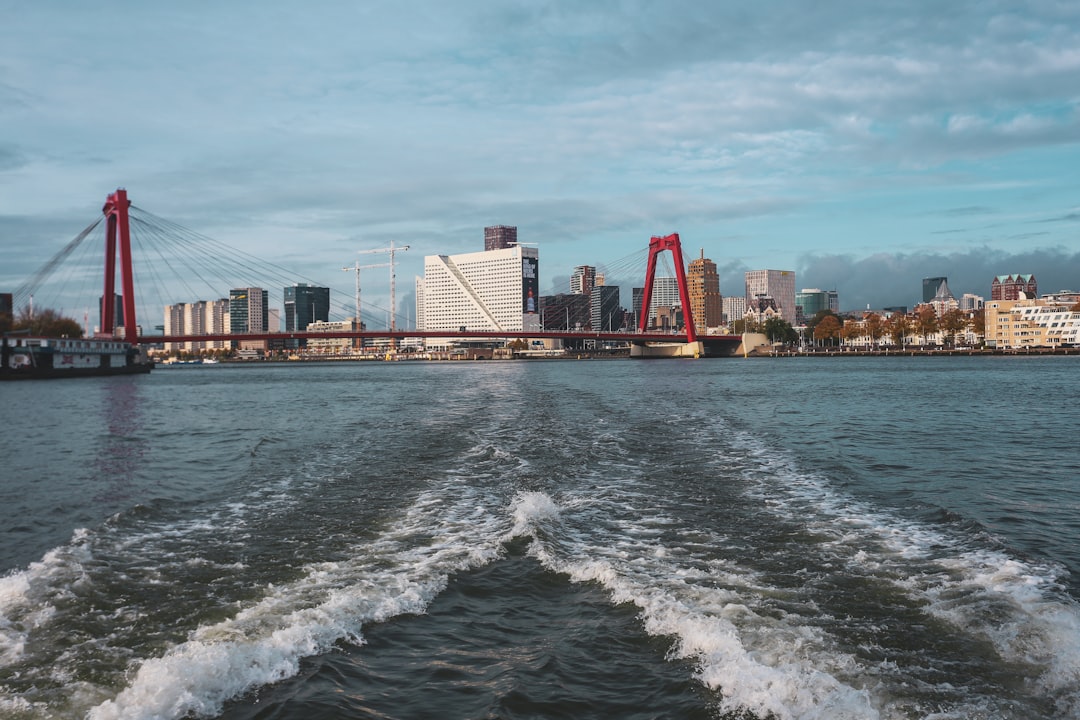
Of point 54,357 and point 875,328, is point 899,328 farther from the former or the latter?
point 54,357

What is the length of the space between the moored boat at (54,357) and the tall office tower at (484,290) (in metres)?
102

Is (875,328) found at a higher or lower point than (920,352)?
higher

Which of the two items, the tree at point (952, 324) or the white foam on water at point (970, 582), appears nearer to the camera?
the white foam on water at point (970, 582)

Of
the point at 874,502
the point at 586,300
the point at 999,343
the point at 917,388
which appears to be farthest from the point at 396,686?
the point at 586,300

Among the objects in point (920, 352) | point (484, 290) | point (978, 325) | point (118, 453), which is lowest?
point (920, 352)

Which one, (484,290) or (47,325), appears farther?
(484,290)

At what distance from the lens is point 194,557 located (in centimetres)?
632

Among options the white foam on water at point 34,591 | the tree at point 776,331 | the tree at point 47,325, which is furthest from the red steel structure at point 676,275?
the white foam on water at point 34,591

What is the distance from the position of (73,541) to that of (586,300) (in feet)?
591

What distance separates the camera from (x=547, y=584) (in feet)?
18.0

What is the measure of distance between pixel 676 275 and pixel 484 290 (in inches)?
3812

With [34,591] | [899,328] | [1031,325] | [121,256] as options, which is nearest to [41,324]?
[121,256]

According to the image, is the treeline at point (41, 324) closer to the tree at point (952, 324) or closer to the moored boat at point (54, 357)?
the moored boat at point (54, 357)

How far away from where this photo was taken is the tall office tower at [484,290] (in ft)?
538
